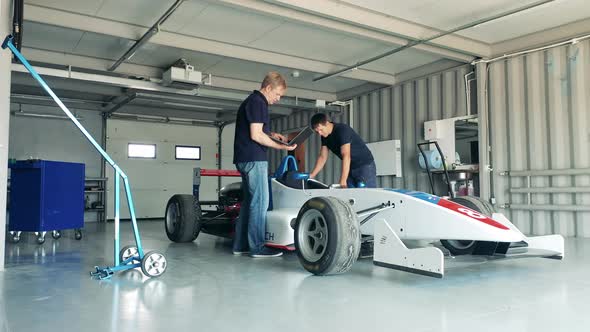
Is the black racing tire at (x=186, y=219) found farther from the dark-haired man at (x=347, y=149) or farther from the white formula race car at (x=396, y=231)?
the white formula race car at (x=396, y=231)

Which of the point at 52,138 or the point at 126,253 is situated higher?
the point at 52,138

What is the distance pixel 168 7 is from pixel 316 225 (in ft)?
14.6

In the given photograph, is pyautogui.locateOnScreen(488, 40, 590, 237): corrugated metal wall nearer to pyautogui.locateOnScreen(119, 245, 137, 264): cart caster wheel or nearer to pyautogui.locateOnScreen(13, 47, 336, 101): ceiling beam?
pyautogui.locateOnScreen(13, 47, 336, 101): ceiling beam

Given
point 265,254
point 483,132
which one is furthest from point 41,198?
point 483,132

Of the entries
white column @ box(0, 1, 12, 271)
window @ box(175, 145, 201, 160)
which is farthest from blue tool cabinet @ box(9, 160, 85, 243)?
window @ box(175, 145, 201, 160)

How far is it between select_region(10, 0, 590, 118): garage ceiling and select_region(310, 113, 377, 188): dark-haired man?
6.20ft

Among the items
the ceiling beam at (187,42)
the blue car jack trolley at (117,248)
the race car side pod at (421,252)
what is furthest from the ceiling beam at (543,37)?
the blue car jack trolley at (117,248)

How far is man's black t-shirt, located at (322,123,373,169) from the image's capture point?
5.12m

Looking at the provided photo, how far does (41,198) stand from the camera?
6.19 metres

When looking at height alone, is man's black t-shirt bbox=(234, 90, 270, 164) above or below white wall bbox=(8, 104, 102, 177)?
below

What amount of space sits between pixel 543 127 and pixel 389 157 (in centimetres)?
316

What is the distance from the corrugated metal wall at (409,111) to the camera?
8.74 m

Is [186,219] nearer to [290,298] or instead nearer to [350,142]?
[350,142]

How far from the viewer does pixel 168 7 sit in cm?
655
